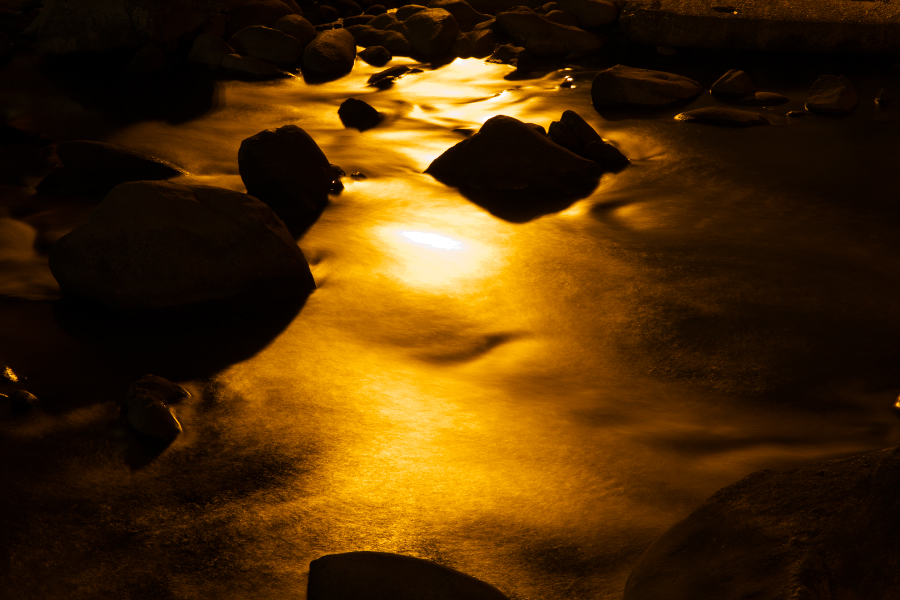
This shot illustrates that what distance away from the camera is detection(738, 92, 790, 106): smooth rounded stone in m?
5.71

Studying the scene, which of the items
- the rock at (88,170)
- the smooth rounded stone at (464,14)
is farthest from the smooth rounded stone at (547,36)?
the rock at (88,170)

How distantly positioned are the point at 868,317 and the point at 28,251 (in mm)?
3534

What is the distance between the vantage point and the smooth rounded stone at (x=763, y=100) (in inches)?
225

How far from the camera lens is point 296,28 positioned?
7117mm

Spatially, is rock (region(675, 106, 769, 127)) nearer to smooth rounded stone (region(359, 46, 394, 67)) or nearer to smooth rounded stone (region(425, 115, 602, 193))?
smooth rounded stone (region(425, 115, 602, 193))

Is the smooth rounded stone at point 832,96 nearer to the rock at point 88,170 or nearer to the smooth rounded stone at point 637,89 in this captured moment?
the smooth rounded stone at point 637,89

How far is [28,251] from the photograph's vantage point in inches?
130

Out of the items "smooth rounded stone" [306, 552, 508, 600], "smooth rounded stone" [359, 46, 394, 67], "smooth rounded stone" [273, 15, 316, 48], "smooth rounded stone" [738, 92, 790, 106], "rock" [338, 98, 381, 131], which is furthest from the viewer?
"smooth rounded stone" [273, 15, 316, 48]

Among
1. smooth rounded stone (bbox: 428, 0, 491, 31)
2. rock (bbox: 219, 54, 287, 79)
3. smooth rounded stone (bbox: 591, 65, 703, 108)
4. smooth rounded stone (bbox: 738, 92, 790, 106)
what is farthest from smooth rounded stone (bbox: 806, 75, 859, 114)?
rock (bbox: 219, 54, 287, 79)

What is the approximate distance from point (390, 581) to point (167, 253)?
1625mm

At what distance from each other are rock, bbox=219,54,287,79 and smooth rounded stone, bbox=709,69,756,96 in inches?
145

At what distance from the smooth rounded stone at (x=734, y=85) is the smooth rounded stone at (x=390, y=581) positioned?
5232mm

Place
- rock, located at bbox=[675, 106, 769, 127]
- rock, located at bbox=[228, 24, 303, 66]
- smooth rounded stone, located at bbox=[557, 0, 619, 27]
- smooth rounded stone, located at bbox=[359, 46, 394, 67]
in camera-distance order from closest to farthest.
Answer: rock, located at bbox=[675, 106, 769, 127] → rock, located at bbox=[228, 24, 303, 66] → smooth rounded stone, located at bbox=[359, 46, 394, 67] → smooth rounded stone, located at bbox=[557, 0, 619, 27]

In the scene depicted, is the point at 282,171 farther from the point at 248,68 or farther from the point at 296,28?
the point at 296,28
